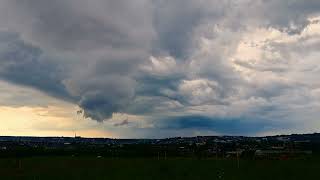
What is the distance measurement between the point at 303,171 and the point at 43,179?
38.7 m

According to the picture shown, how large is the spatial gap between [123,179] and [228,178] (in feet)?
44.9

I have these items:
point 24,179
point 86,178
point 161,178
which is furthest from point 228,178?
point 24,179

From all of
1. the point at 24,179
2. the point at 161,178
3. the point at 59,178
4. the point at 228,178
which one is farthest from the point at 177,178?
the point at 24,179

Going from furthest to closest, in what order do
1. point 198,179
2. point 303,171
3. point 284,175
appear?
point 303,171 → point 284,175 → point 198,179

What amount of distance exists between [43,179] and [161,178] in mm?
16666

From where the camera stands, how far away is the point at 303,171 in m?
72.3

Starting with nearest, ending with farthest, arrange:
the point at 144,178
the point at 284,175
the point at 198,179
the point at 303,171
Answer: the point at 198,179
the point at 144,178
the point at 284,175
the point at 303,171

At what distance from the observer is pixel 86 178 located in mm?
63656

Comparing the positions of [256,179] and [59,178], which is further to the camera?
[59,178]

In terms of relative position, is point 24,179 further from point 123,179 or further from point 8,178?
point 123,179

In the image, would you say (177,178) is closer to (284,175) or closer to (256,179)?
(256,179)

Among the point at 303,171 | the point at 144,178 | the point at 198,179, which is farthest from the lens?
the point at 303,171

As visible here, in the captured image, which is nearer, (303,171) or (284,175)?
(284,175)

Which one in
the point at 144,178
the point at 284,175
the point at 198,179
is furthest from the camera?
the point at 284,175
